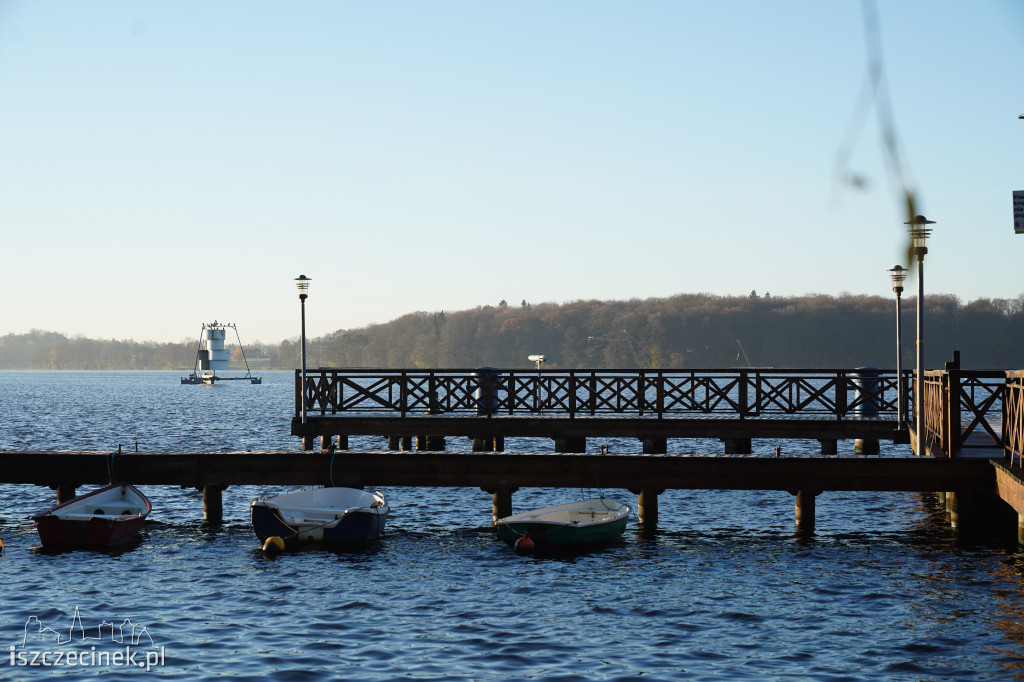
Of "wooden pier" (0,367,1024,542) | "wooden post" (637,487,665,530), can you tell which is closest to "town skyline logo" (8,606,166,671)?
"wooden pier" (0,367,1024,542)

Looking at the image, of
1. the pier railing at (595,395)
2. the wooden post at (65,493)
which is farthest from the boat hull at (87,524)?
the pier railing at (595,395)

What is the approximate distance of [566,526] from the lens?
1752cm

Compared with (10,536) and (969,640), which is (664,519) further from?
(10,536)

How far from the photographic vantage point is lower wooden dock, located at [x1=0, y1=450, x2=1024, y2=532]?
59.5ft

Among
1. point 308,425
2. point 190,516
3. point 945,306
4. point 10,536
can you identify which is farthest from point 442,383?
point 945,306

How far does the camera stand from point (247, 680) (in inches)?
431

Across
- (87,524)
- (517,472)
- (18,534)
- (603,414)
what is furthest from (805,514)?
(18,534)

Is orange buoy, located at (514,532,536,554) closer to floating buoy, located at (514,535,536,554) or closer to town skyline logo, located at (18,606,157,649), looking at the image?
floating buoy, located at (514,535,536,554)

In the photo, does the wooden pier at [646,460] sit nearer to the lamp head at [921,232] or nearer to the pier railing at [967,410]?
the pier railing at [967,410]

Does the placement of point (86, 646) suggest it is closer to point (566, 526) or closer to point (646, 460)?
point (566, 526)

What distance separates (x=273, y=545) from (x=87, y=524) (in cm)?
362

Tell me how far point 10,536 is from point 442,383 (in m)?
12.4

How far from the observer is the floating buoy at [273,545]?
1778 centimetres

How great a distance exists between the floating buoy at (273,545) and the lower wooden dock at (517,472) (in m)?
2.40
